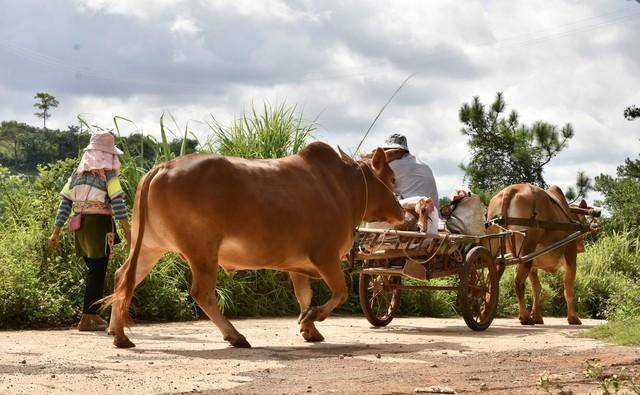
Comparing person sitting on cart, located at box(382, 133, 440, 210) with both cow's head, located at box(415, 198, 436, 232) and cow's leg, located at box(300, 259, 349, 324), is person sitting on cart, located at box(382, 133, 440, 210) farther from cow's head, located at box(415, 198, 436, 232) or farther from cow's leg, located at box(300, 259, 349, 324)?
cow's leg, located at box(300, 259, 349, 324)

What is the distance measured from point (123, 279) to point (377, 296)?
13.3 feet

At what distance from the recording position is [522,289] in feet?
39.9

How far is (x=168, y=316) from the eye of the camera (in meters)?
11.9

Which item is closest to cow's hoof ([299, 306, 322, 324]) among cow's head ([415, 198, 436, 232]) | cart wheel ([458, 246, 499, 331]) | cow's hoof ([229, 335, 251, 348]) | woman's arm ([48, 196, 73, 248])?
cow's hoof ([229, 335, 251, 348])

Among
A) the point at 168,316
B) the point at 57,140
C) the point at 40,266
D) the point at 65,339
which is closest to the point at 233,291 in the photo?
the point at 168,316

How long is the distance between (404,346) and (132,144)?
7132 mm

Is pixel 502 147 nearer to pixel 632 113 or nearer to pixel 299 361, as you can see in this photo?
pixel 632 113

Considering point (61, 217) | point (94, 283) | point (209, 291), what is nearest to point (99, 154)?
point (61, 217)

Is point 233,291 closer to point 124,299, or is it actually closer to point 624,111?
point 124,299

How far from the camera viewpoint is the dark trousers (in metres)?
10.1

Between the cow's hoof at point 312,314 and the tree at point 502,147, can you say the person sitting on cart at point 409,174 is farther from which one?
the tree at point 502,147

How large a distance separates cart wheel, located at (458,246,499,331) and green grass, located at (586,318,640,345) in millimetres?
1166

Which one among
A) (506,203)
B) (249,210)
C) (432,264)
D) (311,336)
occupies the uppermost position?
(506,203)

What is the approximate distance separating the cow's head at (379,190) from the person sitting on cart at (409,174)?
A: 0.62m
